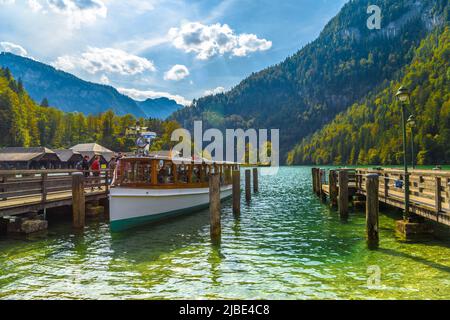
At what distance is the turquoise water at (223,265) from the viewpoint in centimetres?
881

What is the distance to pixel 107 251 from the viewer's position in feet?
43.0

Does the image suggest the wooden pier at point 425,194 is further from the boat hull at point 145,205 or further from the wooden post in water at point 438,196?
the boat hull at point 145,205

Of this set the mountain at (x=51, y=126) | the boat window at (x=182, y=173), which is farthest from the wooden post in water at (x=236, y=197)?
the mountain at (x=51, y=126)

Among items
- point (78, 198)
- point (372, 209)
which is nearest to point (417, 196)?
point (372, 209)

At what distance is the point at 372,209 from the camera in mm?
12680

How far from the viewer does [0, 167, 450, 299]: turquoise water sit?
881cm

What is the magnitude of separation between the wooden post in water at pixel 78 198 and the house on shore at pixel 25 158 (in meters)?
46.4

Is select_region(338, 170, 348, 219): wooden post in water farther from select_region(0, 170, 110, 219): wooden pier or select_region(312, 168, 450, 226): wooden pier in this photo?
select_region(0, 170, 110, 219): wooden pier

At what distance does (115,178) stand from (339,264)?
12.3 m

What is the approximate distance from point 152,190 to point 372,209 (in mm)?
10772

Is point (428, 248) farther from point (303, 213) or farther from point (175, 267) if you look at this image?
point (303, 213)

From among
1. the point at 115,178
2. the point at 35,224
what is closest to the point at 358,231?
the point at 115,178

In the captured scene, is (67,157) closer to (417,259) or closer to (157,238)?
(157,238)
